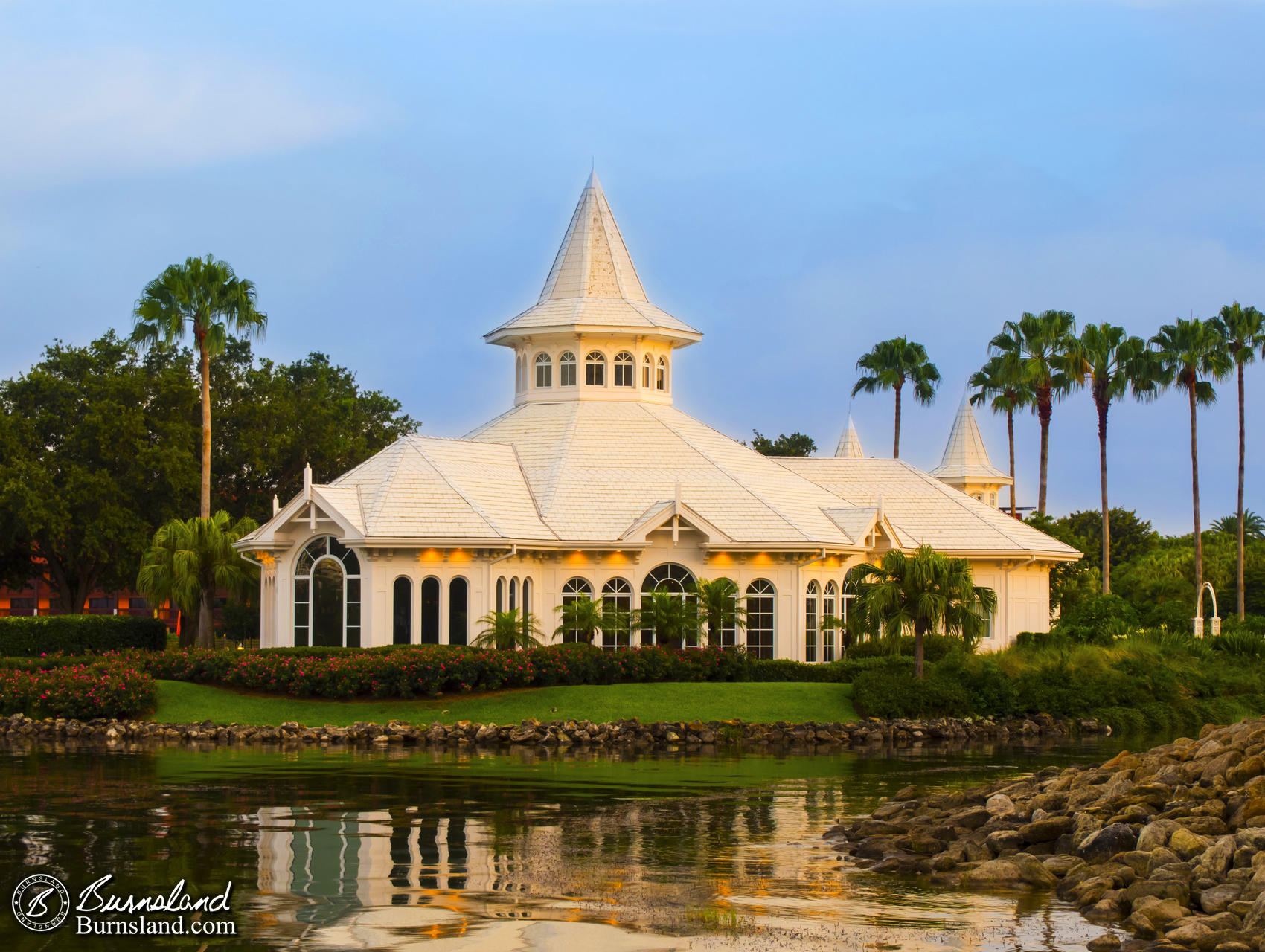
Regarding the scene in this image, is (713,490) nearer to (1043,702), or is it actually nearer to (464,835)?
(1043,702)

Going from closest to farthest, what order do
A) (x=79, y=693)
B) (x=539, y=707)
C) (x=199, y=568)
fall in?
1. (x=79, y=693)
2. (x=539, y=707)
3. (x=199, y=568)

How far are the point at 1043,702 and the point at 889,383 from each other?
124 feet

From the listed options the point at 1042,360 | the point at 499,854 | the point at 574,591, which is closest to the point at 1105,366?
the point at 1042,360

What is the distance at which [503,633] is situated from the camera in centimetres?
3619

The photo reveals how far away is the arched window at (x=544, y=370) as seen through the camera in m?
45.8

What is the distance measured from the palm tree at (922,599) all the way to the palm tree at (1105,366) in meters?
27.6

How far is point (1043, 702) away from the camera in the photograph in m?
34.2

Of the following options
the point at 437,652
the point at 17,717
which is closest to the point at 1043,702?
the point at 437,652

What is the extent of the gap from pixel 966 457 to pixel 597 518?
2468 centimetres

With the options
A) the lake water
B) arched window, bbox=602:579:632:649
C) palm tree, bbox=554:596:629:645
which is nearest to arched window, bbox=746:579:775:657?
arched window, bbox=602:579:632:649

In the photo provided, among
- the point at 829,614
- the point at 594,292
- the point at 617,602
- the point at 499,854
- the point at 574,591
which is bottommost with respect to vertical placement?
the point at 499,854

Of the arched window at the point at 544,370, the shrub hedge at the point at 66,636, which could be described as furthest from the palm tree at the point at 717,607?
the shrub hedge at the point at 66,636

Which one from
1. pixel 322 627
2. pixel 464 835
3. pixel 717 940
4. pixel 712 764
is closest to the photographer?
pixel 717 940

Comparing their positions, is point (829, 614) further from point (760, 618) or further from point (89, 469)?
point (89, 469)
